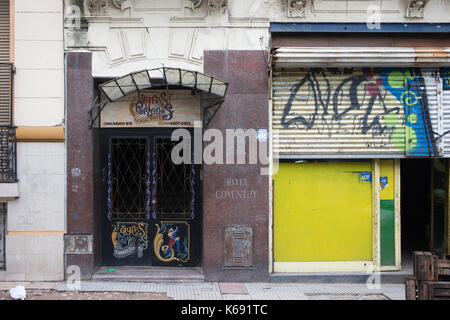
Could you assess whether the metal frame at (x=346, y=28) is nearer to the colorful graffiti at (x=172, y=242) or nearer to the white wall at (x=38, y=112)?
the white wall at (x=38, y=112)

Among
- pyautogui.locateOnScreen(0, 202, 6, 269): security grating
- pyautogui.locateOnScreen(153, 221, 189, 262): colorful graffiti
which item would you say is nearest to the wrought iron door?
pyautogui.locateOnScreen(153, 221, 189, 262): colorful graffiti

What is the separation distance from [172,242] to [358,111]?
15.5ft

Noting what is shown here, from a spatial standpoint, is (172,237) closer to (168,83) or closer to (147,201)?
(147,201)

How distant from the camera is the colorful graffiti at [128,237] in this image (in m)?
8.94

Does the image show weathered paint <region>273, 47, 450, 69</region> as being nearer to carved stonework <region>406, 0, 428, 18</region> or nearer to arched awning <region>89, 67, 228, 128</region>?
carved stonework <region>406, 0, 428, 18</region>

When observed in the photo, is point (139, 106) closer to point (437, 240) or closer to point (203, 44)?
point (203, 44)

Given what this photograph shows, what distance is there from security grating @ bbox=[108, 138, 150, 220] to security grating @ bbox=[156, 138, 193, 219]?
255 millimetres

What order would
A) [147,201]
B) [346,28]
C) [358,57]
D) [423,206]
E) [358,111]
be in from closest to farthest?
1. [358,57]
2. [346,28]
3. [358,111]
4. [147,201]
5. [423,206]

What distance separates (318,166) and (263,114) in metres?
1.59

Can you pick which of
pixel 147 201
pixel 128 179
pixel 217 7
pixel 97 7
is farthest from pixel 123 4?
pixel 147 201

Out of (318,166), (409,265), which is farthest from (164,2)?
(409,265)

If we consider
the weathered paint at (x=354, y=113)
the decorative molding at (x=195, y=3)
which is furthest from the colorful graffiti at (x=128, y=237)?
the decorative molding at (x=195, y=3)

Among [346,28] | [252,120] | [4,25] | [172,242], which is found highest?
[4,25]

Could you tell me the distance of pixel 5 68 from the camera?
28.1 ft
